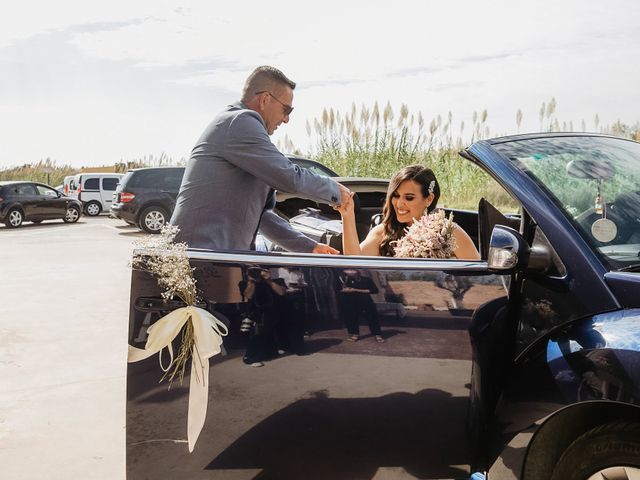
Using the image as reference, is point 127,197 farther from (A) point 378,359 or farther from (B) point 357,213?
(A) point 378,359

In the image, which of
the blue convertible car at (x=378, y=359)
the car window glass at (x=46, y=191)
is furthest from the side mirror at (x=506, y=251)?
the car window glass at (x=46, y=191)

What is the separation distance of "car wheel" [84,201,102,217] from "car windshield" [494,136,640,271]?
28.4m

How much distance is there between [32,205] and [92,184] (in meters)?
4.44

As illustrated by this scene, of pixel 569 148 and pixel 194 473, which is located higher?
pixel 569 148

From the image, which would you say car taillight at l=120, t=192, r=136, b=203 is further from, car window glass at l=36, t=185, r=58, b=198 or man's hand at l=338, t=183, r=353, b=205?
man's hand at l=338, t=183, r=353, b=205

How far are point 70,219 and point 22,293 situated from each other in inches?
671

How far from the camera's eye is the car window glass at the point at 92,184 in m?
29.2

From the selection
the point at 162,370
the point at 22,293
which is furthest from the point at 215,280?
the point at 22,293

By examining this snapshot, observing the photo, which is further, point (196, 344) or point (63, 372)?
point (63, 372)

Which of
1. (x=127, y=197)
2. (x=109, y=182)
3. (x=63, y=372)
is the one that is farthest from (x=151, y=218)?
Result: (x=63, y=372)

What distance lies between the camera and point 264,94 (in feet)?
12.1

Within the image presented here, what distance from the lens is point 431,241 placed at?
322 cm

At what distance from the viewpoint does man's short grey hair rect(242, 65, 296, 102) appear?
3.71m

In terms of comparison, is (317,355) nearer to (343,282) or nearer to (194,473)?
(343,282)
